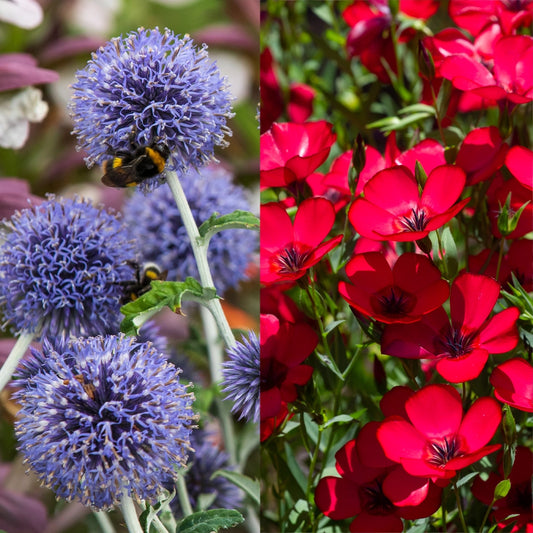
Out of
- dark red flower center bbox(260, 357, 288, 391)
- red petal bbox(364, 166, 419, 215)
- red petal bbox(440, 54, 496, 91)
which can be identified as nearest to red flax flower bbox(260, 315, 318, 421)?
dark red flower center bbox(260, 357, 288, 391)

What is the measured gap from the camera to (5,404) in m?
0.48

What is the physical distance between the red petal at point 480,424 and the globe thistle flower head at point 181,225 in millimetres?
204

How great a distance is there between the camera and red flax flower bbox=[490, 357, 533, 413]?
46cm

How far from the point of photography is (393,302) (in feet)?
1.56

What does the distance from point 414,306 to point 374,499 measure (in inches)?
5.6

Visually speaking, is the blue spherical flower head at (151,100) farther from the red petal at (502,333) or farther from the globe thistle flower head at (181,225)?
the red petal at (502,333)

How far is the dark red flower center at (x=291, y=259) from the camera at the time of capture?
0.48 m

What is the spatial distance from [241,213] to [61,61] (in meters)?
0.17

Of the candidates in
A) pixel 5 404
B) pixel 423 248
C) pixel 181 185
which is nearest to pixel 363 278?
pixel 423 248

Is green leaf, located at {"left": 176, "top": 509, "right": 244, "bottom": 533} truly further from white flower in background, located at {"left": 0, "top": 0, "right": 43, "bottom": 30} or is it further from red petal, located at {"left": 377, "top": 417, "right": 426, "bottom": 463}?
white flower in background, located at {"left": 0, "top": 0, "right": 43, "bottom": 30}

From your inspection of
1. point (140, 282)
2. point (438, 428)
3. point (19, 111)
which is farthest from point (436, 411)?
point (19, 111)

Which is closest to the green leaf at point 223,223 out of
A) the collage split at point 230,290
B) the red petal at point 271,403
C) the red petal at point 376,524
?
the collage split at point 230,290

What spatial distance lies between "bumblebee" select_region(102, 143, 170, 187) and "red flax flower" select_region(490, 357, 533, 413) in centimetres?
26

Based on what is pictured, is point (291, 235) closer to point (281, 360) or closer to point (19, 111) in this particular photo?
point (281, 360)
